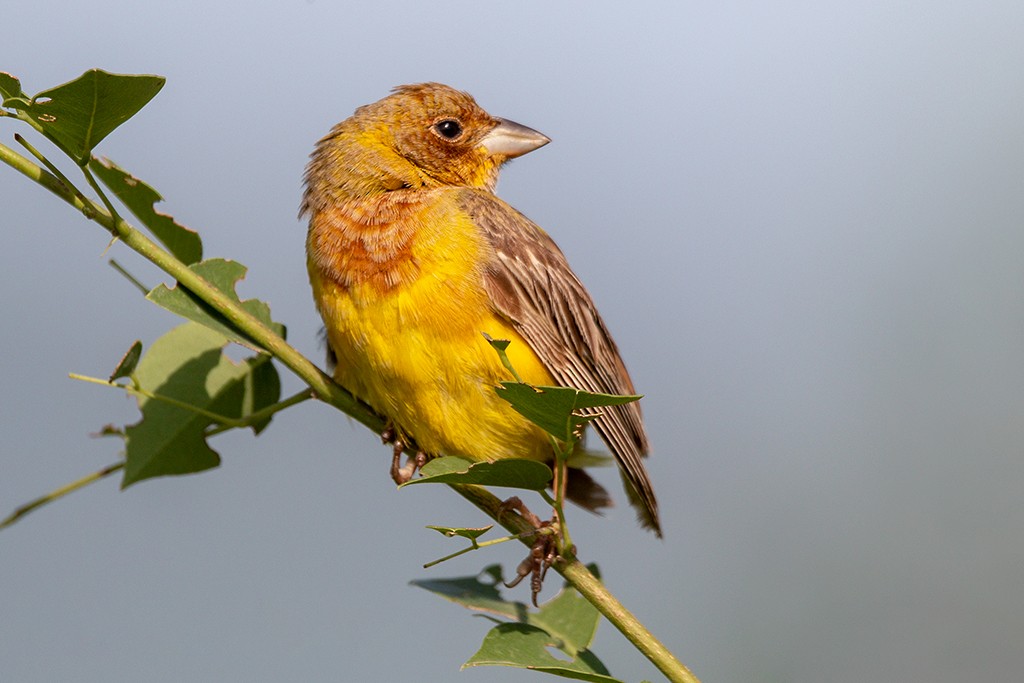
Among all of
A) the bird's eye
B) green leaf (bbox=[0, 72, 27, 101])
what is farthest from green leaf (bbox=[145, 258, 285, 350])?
the bird's eye

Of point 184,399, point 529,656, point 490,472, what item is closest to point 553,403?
point 490,472

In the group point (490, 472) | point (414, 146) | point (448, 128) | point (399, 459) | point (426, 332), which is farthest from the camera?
point (448, 128)

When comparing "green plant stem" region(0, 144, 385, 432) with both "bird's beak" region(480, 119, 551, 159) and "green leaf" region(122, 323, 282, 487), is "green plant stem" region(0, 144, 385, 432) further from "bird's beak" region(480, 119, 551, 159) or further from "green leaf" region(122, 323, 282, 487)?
"bird's beak" region(480, 119, 551, 159)

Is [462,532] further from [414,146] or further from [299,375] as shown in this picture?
[414,146]

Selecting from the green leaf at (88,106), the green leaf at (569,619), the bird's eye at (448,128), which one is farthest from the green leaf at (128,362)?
the bird's eye at (448,128)

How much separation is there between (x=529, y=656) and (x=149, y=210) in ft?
5.33

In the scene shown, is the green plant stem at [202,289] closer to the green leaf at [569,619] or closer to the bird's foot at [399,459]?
the bird's foot at [399,459]

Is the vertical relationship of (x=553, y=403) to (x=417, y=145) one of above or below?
below

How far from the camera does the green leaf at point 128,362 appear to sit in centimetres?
279

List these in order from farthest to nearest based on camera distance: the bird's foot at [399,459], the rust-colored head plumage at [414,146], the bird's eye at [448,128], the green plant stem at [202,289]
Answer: the bird's eye at [448,128], the rust-colored head plumage at [414,146], the bird's foot at [399,459], the green plant stem at [202,289]

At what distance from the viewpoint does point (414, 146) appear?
13.9 ft

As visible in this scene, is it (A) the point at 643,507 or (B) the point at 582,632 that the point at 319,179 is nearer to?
(A) the point at 643,507

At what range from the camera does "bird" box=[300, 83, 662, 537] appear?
3408 millimetres

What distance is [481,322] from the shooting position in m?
3.47
